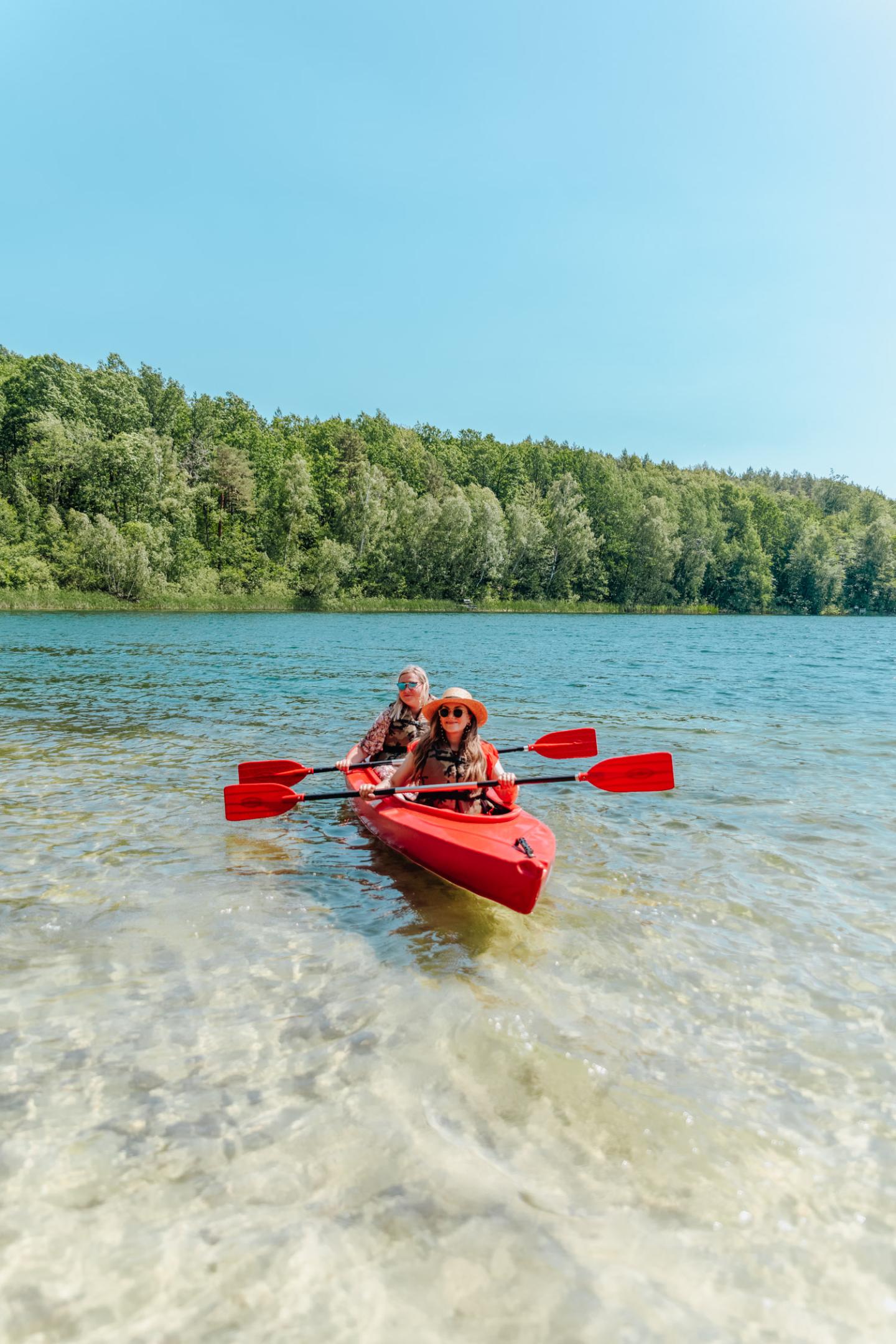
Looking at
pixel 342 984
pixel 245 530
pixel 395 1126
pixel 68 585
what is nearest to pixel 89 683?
pixel 342 984

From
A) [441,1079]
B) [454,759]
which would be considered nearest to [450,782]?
[454,759]

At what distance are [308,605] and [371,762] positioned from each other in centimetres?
5804

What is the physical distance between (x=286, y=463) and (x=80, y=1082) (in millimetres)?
72749

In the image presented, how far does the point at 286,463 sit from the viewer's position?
7188cm

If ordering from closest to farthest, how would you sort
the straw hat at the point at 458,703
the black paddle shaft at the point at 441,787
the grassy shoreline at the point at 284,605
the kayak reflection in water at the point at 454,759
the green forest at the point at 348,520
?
the black paddle shaft at the point at 441,787 < the straw hat at the point at 458,703 < the kayak reflection in water at the point at 454,759 < the grassy shoreline at the point at 284,605 < the green forest at the point at 348,520

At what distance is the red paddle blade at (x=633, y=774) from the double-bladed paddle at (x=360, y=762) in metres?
1.05

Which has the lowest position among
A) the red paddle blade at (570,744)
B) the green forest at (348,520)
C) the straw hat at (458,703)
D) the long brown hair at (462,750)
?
the red paddle blade at (570,744)

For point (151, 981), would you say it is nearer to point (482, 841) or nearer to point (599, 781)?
point (482, 841)

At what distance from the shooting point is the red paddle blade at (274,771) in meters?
7.80

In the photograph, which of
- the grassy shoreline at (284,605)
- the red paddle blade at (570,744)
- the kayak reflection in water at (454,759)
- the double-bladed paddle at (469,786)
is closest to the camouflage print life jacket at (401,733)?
the red paddle blade at (570,744)

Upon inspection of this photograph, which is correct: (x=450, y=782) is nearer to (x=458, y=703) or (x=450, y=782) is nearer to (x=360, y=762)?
(x=458, y=703)

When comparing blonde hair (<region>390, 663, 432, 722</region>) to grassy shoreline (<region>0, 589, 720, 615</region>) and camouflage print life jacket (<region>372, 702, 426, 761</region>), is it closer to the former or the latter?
camouflage print life jacket (<region>372, 702, 426, 761</region>)

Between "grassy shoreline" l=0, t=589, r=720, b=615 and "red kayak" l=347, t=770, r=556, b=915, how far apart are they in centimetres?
4964

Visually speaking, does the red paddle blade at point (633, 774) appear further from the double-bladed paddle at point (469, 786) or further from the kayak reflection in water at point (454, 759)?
the kayak reflection in water at point (454, 759)
